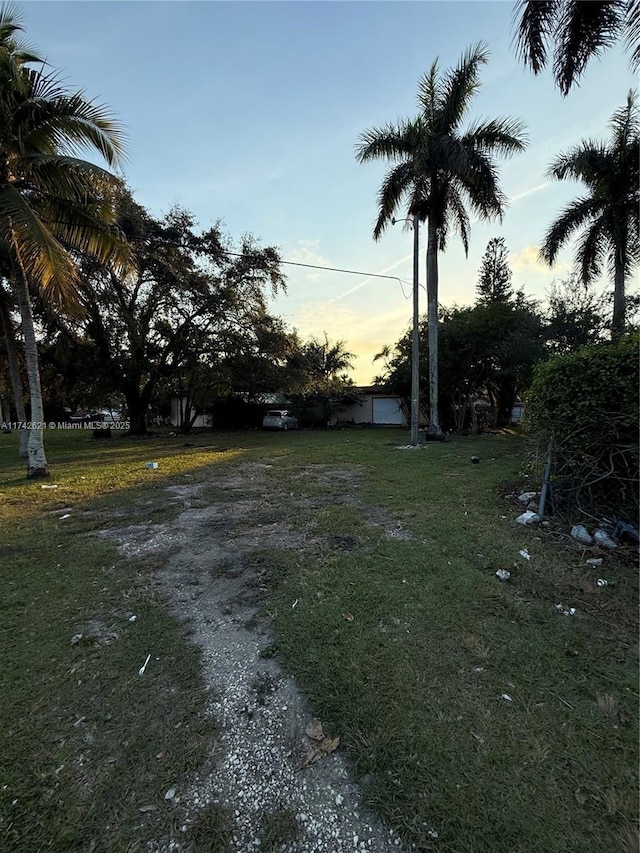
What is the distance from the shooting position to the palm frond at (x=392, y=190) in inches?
482

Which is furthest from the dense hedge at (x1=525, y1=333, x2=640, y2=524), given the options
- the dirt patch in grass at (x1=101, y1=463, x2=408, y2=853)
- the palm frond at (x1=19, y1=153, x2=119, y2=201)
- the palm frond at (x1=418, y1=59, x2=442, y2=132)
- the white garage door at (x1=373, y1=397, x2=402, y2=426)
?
the white garage door at (x1=373, y1=397, x2=402, y2=426)

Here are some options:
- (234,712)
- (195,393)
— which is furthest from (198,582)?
(195,393)

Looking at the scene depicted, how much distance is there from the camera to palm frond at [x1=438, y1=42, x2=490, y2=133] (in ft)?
36.6

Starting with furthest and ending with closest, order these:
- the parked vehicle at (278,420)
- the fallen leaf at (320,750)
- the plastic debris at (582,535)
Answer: the parked vehicle at (278,420) → the plastic debris at (582,535) → the fallen leaf at (320,750)

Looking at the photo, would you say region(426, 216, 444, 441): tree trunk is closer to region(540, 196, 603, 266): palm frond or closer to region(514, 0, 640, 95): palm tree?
region(540, 196, 603, 266): palm frond

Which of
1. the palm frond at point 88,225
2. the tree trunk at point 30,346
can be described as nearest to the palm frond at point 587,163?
the palm frond at point 88,225

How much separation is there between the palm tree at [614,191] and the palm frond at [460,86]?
361 centimetres

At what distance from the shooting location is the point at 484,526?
4.40 metres

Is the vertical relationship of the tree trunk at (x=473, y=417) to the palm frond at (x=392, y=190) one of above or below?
below

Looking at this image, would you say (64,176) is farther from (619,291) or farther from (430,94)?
(619,291)

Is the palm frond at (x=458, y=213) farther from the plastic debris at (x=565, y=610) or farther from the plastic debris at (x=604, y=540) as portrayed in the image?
the plastic debris at (x=565, y=610)

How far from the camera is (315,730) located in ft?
5.99

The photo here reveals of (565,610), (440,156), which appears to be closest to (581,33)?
(440,156)

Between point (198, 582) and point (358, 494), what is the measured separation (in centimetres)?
342
